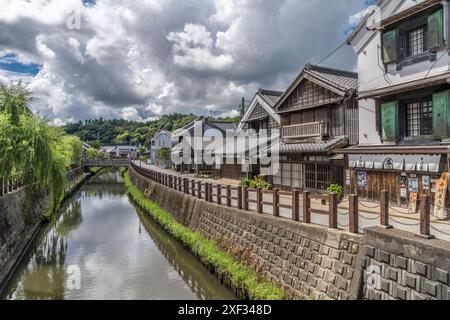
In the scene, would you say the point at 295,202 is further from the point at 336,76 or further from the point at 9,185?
the point at 9,185

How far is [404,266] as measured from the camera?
571cm

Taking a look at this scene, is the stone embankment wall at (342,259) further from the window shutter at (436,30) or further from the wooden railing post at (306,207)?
the window shutter at (436,30)

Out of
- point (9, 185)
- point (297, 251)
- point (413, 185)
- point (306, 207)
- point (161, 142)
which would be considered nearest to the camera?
point (297, 251)

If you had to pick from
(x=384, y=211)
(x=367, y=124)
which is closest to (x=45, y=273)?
(x=384, y=211)

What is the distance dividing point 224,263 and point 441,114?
8.60m

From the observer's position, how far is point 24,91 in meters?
16.4

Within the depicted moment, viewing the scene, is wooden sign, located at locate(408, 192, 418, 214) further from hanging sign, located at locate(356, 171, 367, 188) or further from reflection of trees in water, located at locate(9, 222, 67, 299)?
reflection of trees in water, located at locate(9, 222, 67, 299)

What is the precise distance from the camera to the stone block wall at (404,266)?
5156 mm

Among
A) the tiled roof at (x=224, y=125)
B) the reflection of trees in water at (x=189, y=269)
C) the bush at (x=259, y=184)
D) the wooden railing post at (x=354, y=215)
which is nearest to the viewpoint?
the wooden railing post at (x=354, y=215)

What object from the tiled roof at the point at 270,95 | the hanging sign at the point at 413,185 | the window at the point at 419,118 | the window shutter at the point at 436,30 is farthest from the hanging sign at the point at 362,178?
the tiled roof at the point at 270,95
